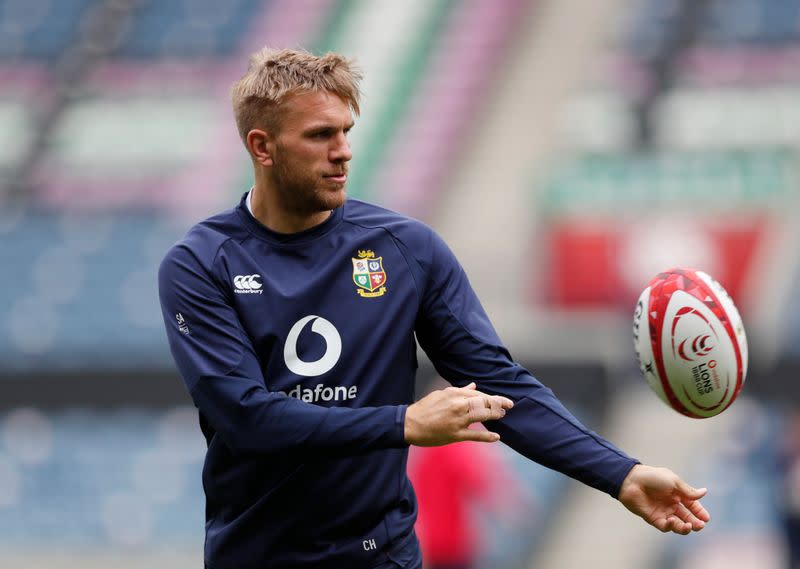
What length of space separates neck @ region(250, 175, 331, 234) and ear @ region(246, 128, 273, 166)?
0.22ft

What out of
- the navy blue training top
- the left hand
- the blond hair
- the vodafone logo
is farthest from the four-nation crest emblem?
the left hand

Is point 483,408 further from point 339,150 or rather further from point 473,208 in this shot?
point 473,208

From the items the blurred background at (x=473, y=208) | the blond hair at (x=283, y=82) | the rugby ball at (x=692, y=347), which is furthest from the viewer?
the blurred background at (x=473, y=208)

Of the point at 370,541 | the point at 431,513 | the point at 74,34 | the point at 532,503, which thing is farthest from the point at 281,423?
the point at 74,34

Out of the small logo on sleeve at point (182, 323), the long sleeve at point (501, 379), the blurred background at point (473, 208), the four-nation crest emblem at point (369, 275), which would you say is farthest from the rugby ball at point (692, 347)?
the blurred background at point (473, 208)

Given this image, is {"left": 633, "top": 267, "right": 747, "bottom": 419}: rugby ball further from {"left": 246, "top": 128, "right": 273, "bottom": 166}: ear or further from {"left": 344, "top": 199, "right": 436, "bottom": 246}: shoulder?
{"left": 246, "top": 128, "right": 273, "bottom": 166}: ear

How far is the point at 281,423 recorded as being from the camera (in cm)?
267

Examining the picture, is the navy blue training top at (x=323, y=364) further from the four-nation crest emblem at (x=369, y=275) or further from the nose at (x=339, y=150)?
the nose at (x=339, y=150)

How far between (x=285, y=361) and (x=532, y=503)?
23.0ft

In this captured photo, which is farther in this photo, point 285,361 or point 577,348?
point 577,348

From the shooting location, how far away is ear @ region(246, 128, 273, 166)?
283 cm

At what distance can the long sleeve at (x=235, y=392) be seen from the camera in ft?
8.71

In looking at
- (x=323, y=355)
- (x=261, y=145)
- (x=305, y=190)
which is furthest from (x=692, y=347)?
(x=261, y=145)

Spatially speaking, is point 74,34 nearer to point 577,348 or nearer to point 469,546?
point 577,348
